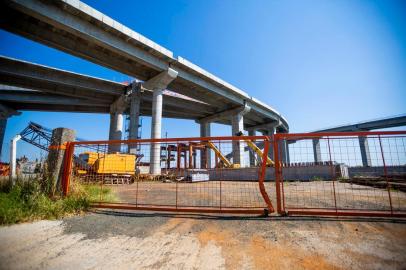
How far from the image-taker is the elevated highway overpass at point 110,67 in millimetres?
14456

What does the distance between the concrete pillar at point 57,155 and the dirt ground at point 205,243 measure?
1687 millimetres

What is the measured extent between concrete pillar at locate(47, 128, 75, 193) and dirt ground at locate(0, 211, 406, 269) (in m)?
1.69

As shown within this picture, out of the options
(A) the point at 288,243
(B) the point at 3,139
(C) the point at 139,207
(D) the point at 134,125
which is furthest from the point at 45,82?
(A) the point at 288,243

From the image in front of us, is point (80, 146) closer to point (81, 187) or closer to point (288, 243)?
point (81, 187)

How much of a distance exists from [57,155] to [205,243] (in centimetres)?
506

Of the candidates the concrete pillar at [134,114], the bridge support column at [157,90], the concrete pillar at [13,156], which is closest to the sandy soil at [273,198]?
the concrete pillar at [13,156]

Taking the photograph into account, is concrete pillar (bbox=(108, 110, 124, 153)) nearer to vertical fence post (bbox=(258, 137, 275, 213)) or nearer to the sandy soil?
the sandy soil

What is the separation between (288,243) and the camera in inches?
125

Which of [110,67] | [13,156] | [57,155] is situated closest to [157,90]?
[110,67]

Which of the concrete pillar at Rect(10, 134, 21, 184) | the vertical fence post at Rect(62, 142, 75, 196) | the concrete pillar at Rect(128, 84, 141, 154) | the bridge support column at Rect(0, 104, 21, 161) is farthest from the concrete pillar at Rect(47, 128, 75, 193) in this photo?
the bridge support column at Rect(0, 104, 21, 161)

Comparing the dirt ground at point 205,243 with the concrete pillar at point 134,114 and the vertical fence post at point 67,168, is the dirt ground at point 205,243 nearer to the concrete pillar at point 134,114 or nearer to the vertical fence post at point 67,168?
the vertical fence post at point 67,168

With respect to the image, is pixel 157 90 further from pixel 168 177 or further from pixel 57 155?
pixel 57 155

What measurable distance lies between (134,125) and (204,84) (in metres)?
9.93

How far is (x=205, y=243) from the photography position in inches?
126
